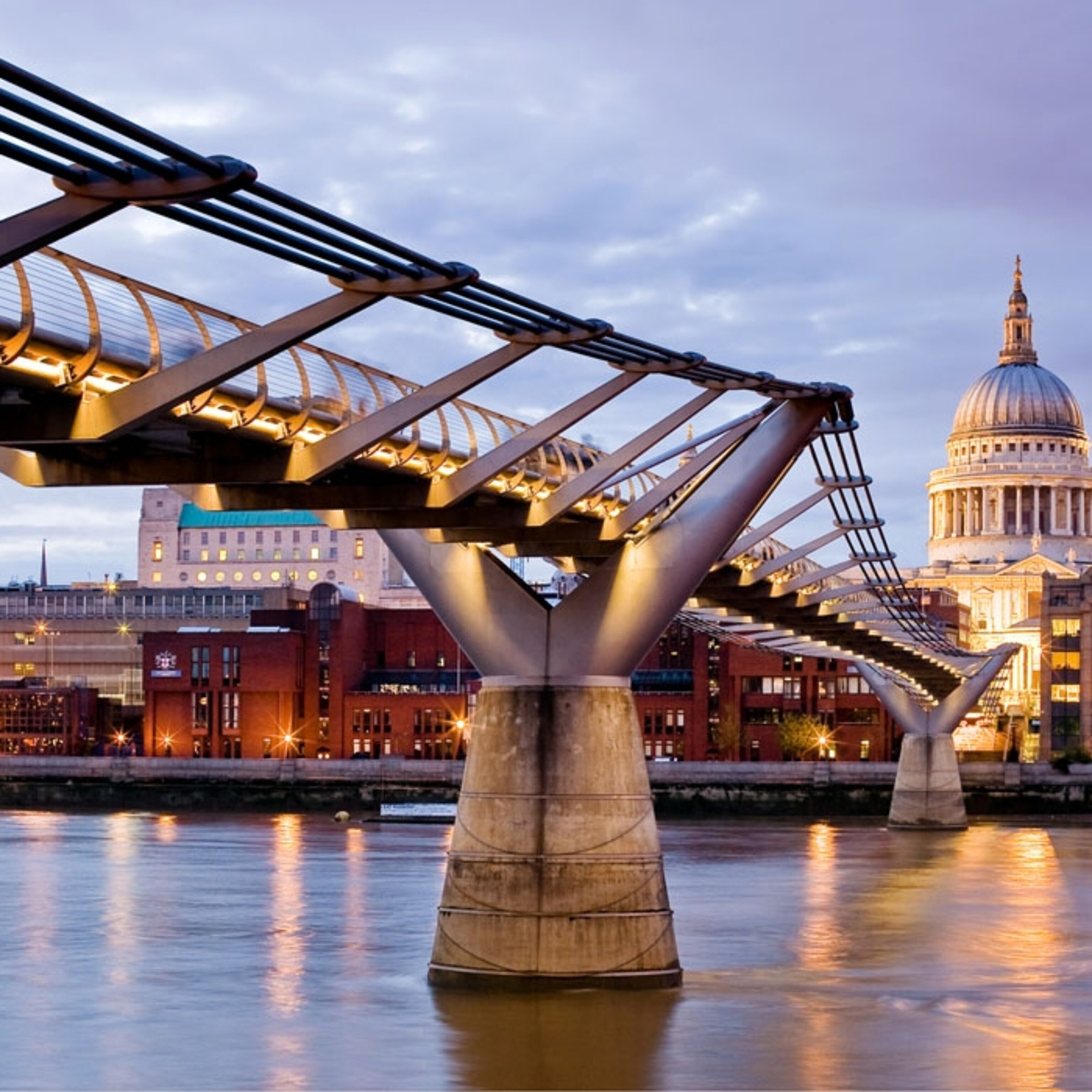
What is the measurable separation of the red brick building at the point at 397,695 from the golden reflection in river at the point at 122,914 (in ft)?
138

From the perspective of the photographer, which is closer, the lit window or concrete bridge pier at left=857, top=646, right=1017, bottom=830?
concrete bridge pier at left=857, top=646, right=1017, bottom=830

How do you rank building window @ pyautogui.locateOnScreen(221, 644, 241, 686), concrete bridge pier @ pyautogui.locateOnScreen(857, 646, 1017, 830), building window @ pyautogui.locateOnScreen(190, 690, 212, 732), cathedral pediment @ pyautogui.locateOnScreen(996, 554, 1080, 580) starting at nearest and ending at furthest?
concrete bridge pier @ pyautogui.locateOnScreen(857, 646, 1017, 830) < building window @ pyautogui.locateOnScreen(221, 644, 241, 686) < building window @ pyautogui.locateOnScreen(190, 690, 212, 732) < cathedral pediment @ pyautogui.locateOnScreen(996, 554, 1080, 580)

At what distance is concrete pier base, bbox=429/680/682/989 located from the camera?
107 feet

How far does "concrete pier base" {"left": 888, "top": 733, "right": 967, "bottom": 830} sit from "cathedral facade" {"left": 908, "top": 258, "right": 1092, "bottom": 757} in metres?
78.4

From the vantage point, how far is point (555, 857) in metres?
32.6

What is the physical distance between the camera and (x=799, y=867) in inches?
2640

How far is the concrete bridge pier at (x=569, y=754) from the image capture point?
107ft

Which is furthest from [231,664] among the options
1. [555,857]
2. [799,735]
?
[555,857]

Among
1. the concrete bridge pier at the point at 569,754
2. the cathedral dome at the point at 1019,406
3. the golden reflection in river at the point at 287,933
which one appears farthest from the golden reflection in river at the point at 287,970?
the cathedral dome at the point at 1019,406

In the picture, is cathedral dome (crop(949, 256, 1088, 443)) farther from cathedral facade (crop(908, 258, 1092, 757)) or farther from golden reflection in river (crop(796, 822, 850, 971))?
golden reflection in river (crop(796, 822, 850, 971))

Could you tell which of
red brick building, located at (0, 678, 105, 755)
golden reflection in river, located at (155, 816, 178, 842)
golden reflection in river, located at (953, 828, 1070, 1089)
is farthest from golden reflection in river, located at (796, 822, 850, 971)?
red brick building, located at (0, 678, 105, 755)

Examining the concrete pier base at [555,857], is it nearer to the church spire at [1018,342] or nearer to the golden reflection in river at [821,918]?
the golden reflection in river at [821,918]

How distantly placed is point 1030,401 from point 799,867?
127 metres

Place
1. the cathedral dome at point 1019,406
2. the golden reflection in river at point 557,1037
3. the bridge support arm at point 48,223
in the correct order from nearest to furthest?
the bridge support arm at point 48,223 < the golden reflection in river at point 557,1037 < the cathedral dome at point 1019,406
